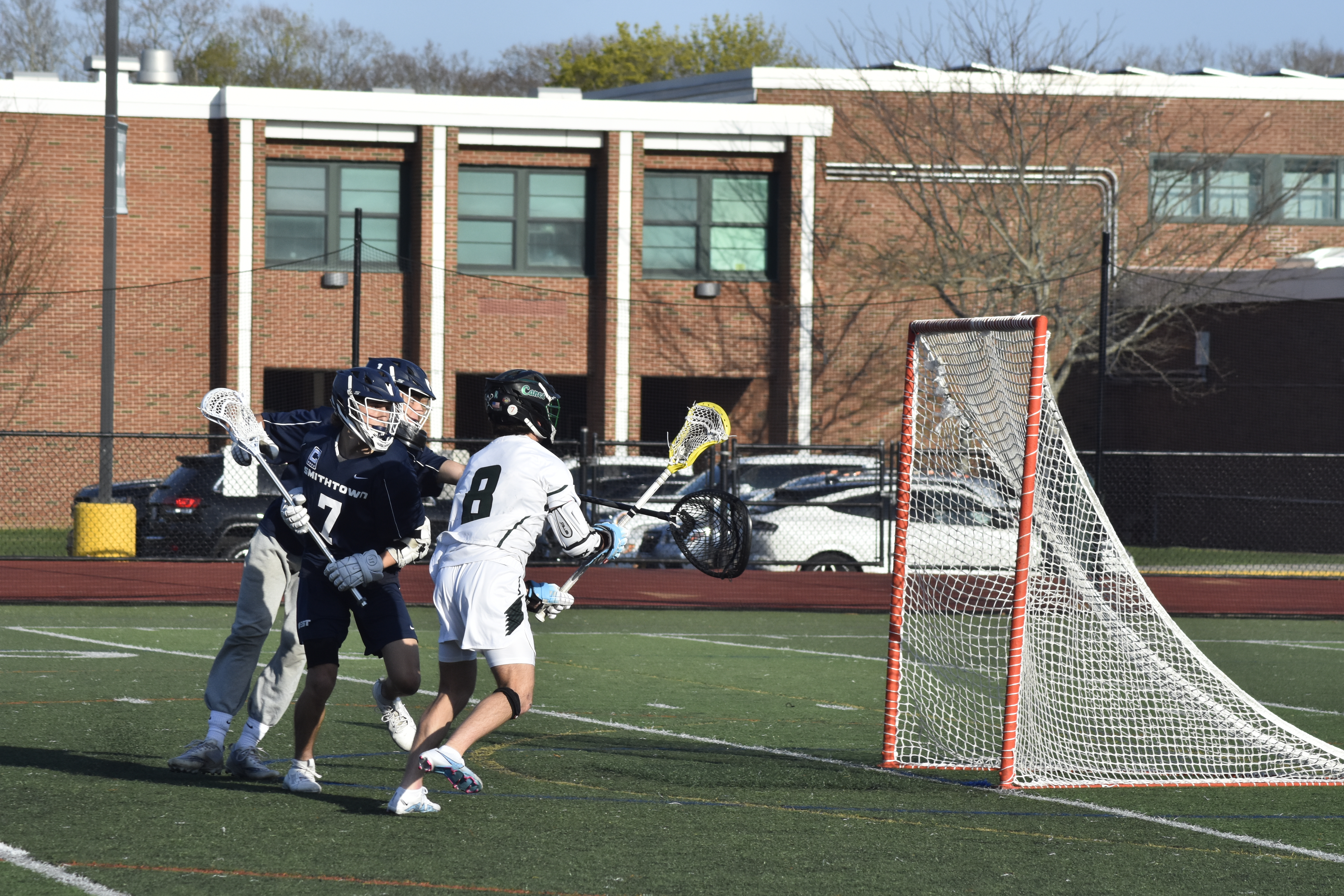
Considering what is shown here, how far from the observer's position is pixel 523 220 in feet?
91.7

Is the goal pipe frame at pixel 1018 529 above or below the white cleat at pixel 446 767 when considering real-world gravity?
above

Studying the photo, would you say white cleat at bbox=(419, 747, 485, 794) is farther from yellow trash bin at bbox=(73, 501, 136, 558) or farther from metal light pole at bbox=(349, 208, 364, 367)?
yellow trash bin at bbox=(73, 501, 136, 558)

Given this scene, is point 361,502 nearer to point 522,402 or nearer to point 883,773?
point 522,402

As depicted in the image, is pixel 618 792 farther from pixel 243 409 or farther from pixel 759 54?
pixel 759 54

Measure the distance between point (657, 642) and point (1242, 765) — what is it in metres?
6.62

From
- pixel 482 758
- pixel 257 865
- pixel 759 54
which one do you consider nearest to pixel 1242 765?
pixel 482 758

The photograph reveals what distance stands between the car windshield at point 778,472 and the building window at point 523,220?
30.4 feet

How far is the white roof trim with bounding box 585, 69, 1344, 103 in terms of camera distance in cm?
2855

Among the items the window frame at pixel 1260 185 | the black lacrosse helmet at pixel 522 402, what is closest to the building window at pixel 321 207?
the window frame at pixel 1260 185

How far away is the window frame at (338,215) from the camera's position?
89.7 feet

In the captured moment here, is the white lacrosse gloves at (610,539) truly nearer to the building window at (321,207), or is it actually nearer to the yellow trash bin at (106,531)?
the yellow trash bin at (106,531)

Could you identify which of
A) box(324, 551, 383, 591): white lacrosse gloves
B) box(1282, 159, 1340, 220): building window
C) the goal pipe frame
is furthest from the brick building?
box(324, 551, 383, 591): white lacrosse gloves

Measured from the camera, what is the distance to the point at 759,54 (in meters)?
53.3

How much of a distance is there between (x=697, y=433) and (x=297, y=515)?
178cm
